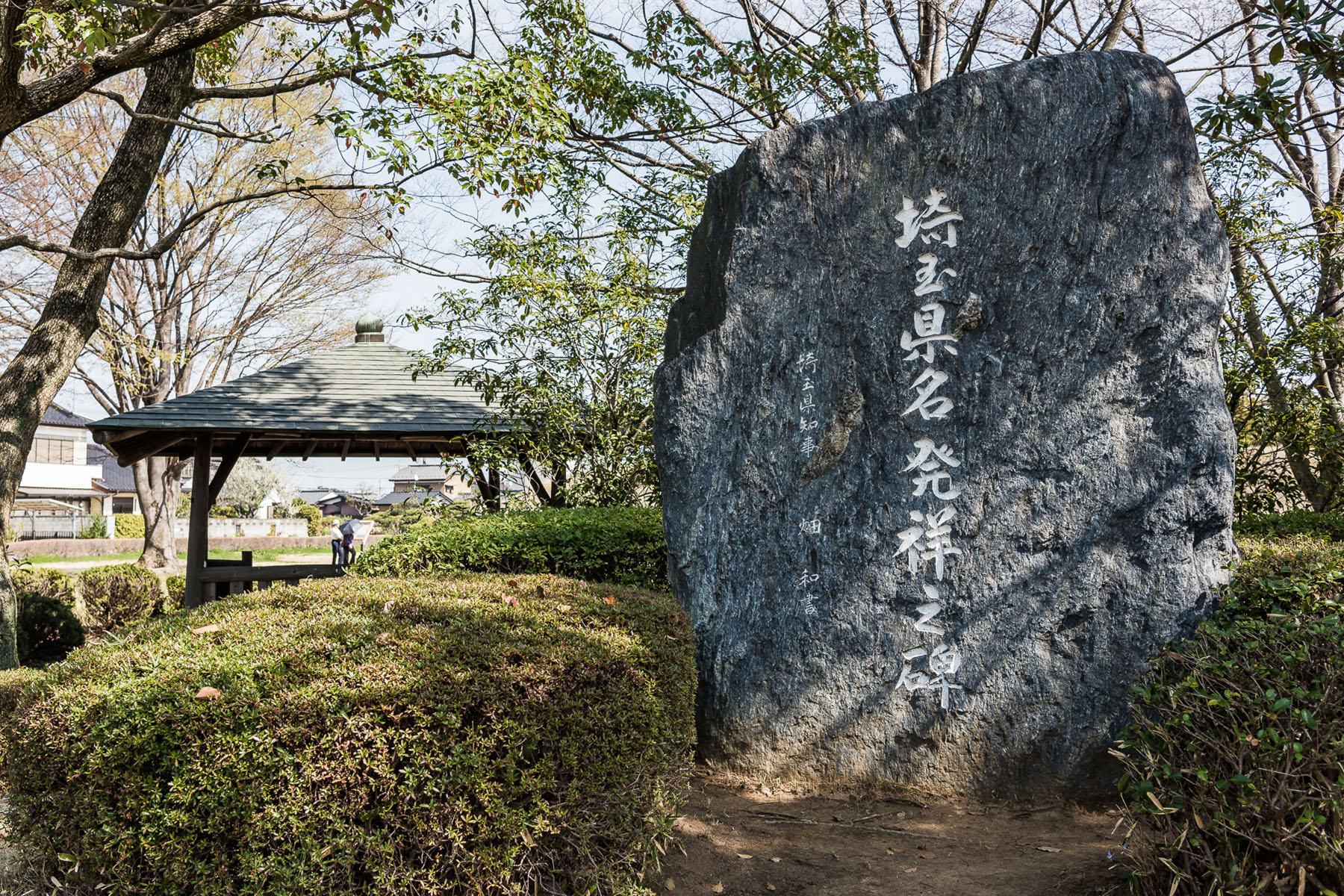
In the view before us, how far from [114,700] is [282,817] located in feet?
2.16

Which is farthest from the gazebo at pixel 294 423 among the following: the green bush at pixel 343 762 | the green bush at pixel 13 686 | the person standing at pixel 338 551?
the person standing at pixel 338 551

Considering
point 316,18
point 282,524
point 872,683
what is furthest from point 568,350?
point 282,524

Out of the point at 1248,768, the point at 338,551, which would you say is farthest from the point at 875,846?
the point at 338,551

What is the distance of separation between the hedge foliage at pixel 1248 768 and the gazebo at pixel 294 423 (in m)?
7.42

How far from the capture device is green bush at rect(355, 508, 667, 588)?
6.31 metres

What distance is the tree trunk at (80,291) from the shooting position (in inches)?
302

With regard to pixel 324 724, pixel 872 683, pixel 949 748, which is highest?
pixel 324 724

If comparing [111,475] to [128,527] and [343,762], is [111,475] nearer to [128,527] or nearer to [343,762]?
[128,527]

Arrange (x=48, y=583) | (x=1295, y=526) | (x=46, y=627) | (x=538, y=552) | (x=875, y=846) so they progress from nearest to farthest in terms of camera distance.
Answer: (x=875, y=846)
(x=538, y=552)
(x=1295, y=526)
(x=46, y=627)
(x=48, y=583)

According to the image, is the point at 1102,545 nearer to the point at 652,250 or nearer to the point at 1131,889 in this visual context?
the point at 1131,889

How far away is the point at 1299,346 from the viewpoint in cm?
820

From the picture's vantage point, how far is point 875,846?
160 inches

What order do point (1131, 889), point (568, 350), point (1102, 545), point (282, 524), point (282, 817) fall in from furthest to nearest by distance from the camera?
point (282, 524), point (568, 350), point (1102, 545), point (1131, 889), point (282, 817)

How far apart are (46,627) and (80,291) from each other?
463 cm
